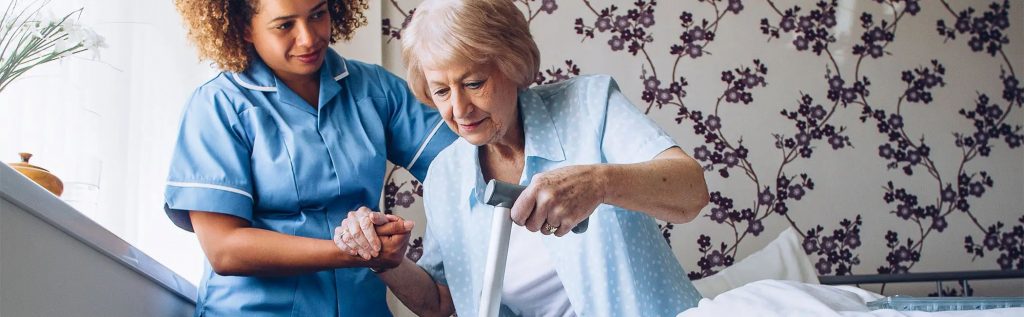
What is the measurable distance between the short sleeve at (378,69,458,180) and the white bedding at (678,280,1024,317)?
2.46 feet

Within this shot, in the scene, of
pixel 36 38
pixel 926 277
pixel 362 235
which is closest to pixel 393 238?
pixel 362 235

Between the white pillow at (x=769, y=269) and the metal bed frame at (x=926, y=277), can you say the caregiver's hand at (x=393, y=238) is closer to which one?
the white pillow at (x=769, y=269)

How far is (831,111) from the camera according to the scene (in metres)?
2.79

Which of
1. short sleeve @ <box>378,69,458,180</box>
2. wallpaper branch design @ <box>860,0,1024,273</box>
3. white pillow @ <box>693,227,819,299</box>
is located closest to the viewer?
short sleeve @ <box>378,69,458,180</box>

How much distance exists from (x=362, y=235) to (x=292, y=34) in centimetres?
43

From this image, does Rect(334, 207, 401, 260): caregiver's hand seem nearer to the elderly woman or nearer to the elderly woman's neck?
the elderly woman

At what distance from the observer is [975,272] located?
9.17ft

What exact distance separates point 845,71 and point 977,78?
0.48 metres

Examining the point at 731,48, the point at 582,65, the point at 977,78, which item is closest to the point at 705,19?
the point at 731,48

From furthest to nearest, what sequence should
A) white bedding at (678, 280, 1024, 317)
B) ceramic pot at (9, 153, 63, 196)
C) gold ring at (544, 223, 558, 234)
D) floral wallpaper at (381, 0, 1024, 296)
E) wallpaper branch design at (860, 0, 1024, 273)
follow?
wallpaper branch design at (860, 0, 1024, 273), floral wallpaper at (381, 0, 1024, 296), ceramic pot at (9, 153, 63, 196), gold ring at (544, 223, 558, 234), white bedding at (678, 280, 1024, 317)

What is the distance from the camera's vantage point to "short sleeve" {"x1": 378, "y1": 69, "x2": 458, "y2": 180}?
5.80 feet

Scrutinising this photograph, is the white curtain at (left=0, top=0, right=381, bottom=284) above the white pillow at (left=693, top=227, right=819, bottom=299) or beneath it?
above

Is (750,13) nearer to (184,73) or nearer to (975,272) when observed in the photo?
(975,272)

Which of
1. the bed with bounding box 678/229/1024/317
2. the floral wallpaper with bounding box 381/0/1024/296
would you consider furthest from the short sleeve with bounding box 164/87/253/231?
the floral wallpaper with bounding box 381/0/1024/296
